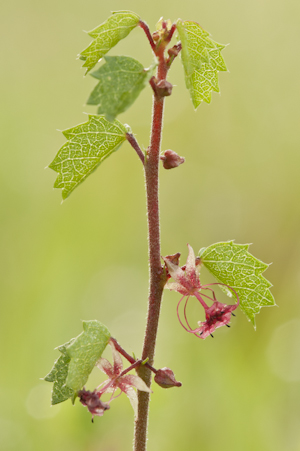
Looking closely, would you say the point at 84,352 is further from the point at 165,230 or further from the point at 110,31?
the point at 165,230

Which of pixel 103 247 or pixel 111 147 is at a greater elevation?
pixel 111 147

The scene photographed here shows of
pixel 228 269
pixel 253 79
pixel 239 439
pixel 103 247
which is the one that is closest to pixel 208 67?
pixel 228 269

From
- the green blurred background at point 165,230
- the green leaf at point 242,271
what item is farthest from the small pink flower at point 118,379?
the green blurred background at point 165,230

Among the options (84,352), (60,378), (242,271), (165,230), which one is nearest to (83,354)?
(84,352)

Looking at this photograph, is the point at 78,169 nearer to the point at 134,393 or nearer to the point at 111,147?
the point at 111,147

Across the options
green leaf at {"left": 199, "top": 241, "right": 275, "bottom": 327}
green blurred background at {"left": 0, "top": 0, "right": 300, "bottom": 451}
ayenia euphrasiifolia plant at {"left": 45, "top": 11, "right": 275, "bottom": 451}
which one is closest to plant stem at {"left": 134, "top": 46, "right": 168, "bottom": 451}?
ayenia euphrasiifolia plant at {"left": 45, "top": 11, "right": 275, "bottom": 451}

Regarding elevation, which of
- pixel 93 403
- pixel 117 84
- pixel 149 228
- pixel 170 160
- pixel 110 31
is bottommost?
pixel 93 403

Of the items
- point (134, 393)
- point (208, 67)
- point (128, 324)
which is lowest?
point (128, 324)
